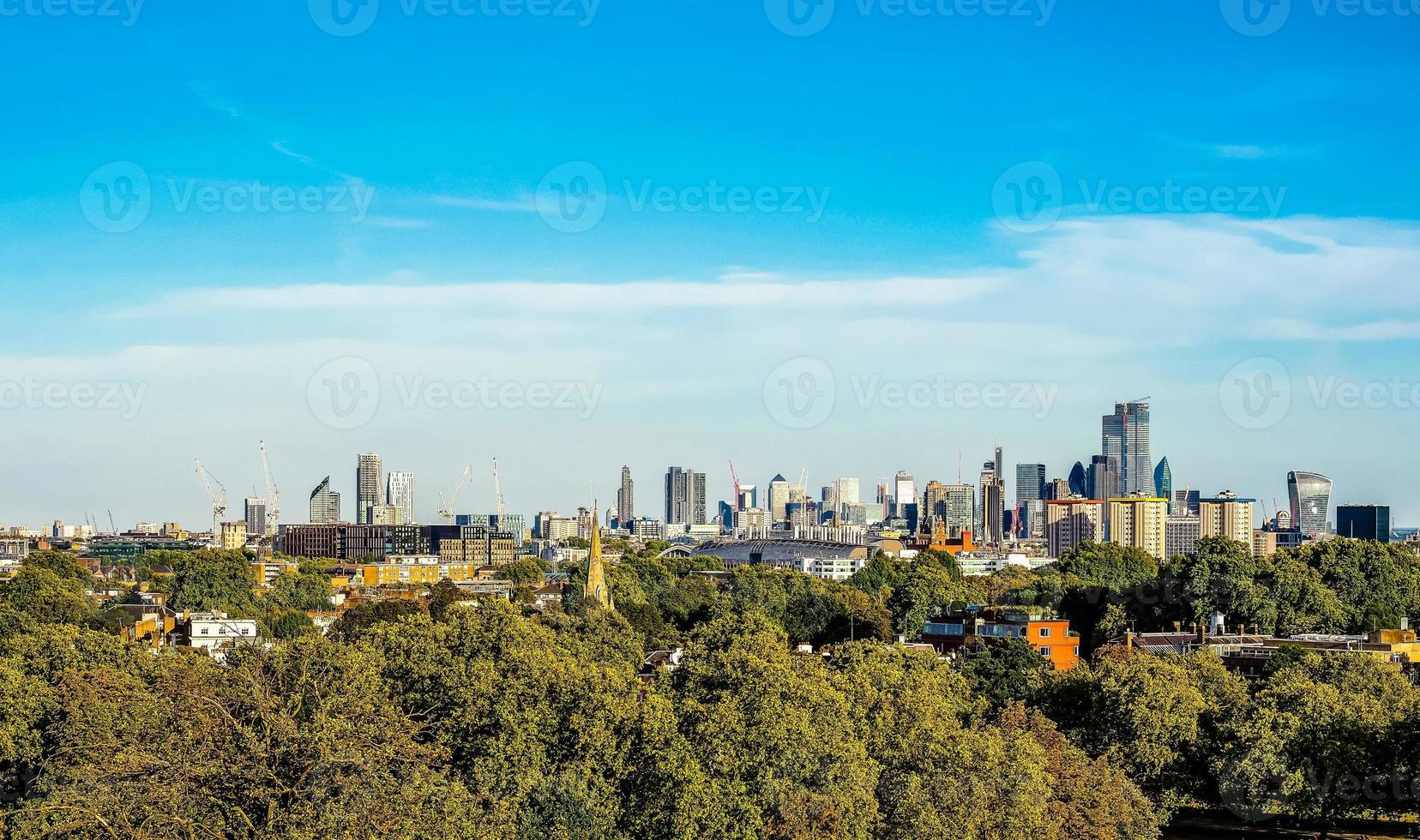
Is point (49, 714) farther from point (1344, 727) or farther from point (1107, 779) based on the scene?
point (1344, 727)

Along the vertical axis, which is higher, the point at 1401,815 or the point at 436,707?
the point at 436,707

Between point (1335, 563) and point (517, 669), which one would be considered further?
point (1335, 563)

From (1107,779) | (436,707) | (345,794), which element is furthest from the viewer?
(1107,779)

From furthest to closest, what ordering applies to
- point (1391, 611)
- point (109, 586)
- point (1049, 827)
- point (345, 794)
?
point (109, 586) < point (1391, 611) < point (1049, 827) < point (345, 794)

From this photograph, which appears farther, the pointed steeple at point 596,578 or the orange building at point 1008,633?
the pointed steeple at point 596,578

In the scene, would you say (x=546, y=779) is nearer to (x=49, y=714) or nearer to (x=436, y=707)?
(x=436, y=707)

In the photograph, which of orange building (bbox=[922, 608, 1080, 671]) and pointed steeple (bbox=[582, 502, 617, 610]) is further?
pointed steeple (bbox=[582, 502, 617, 610])

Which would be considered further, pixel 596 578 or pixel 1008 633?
pixel 596 578

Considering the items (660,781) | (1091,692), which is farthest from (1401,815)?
(660,781)
